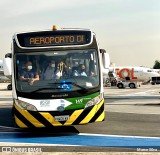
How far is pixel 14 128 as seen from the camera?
1233cm

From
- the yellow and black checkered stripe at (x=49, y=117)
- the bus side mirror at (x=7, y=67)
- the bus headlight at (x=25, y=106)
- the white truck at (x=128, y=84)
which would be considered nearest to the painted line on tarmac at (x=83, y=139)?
the yellow and black checkered stripe at (x=49, y=117)

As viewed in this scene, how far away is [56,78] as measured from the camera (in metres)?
10.6

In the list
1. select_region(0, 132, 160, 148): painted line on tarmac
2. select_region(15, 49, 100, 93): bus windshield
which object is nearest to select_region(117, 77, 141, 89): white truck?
select_region(15, 49, 100, 93): bus windshield

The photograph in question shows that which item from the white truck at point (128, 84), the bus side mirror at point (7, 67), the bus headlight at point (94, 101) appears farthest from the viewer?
the white truck at point (128, 84)

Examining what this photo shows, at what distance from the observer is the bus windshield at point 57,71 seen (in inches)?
409

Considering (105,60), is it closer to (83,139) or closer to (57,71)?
(57,71)

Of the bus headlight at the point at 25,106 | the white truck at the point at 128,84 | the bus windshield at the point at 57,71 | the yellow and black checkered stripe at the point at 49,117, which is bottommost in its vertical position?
the white truck at the point at 128,84

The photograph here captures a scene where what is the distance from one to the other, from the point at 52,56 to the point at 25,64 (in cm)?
82

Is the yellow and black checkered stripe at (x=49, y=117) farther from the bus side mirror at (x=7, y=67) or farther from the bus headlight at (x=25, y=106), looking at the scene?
the bus side mirror at (x=7, y=67)

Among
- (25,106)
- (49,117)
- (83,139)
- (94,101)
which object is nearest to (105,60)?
(94,101)

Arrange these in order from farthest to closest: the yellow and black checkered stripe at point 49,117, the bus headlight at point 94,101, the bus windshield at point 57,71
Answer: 1. the bus windshield at point 57,71
2. the bus headlight at point 94,101
3. the yellow and black checkered stripe at point 49,117

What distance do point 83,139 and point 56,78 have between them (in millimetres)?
1958

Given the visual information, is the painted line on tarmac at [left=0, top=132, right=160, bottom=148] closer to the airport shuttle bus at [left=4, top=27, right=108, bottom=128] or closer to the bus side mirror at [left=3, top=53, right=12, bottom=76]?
the airport shuttle bus at [left=4, top=27, right=108, bottom=128]

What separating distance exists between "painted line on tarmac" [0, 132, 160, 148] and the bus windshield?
4.25 feet
